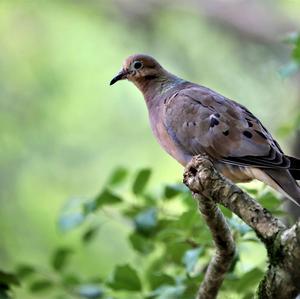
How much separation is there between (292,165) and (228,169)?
353mm

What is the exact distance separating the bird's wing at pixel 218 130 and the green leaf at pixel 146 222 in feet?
1.24

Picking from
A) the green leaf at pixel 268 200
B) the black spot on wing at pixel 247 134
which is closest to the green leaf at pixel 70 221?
the black spot on wing at pixel 247 134

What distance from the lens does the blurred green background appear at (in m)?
6.98

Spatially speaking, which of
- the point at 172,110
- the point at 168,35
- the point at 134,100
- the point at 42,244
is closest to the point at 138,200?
the point at 172,110

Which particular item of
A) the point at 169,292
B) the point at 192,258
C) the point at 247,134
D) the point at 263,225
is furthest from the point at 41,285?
the point at 263,225

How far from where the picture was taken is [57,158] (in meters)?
7.73

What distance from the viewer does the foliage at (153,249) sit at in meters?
3.26

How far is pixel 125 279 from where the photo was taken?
11.2 feet

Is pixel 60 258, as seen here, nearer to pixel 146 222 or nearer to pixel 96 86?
pixel 146 222

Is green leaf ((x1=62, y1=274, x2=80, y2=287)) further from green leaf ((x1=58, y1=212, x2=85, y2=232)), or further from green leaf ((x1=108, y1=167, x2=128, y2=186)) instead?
green leaf ((x1=108, y1=167, x2=128, y2=186))

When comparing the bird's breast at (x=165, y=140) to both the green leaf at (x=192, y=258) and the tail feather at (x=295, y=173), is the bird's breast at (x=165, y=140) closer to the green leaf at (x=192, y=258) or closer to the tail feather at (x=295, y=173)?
the tail feather at (x=295, y=173)

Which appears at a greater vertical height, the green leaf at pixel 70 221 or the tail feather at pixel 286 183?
the tail feather at pixel 286 183

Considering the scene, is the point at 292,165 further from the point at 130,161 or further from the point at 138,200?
the point at 130,161

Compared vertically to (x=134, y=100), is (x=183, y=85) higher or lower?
lower
